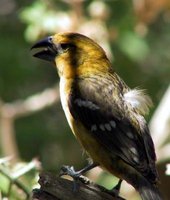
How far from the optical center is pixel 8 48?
408 inches

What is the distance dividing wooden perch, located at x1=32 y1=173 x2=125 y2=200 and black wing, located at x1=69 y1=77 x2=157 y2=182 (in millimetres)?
284

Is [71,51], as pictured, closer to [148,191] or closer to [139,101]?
[139,101]

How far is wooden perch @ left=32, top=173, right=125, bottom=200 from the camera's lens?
233 inches

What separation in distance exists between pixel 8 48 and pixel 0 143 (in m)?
1.09

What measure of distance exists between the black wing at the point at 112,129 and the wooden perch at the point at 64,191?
28 cm

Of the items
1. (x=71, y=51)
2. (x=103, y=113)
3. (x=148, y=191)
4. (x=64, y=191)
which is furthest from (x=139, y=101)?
(x=64, y=191)

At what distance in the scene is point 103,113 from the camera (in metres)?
6.52

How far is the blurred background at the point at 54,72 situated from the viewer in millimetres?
8891

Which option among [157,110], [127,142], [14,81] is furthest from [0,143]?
[127,142]

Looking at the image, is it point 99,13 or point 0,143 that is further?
point 0,143

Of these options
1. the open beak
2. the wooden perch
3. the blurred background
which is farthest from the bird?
the blurred background

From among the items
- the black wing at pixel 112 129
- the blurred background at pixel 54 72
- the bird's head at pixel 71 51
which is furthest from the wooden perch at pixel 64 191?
the blurred background at pixel 54 72

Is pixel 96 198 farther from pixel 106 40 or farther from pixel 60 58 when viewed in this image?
pixel 106 40

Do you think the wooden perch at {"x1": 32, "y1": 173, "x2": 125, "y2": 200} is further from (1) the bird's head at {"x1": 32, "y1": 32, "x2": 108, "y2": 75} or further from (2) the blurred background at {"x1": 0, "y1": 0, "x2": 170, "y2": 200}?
(2) the blurred background at {"x1": 0, "y1": 0, "x2": 170, "y2": 200}
